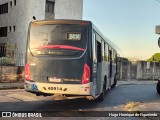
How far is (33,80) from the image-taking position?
38.4 ft

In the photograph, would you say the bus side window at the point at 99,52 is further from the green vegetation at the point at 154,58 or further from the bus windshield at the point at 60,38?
the green vegetation at the point at 154,58

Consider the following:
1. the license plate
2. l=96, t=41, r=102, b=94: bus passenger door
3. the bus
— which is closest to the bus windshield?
the bus

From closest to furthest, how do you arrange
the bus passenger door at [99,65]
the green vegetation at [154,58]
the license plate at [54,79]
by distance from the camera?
1. the license plate at [54,79]
2. the bus passenger door at [99,65]
3. the green vegetation at [154,58]

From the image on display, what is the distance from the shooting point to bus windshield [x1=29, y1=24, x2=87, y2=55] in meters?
11.5

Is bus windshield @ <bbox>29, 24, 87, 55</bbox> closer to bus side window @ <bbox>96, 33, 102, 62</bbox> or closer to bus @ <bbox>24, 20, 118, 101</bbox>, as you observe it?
bus @ <bbox>24, 20, 118, 101</bbox>

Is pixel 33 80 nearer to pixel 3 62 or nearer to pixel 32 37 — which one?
pixel 32 37

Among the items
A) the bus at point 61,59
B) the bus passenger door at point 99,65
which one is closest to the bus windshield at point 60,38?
the bus at point 61,59

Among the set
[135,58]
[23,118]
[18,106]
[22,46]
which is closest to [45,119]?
[23,118]

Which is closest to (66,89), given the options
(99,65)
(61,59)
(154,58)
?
(61,59)


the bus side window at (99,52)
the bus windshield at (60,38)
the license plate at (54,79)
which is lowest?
the license plate at (54,79)

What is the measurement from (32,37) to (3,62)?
47.6ft

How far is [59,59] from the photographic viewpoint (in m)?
11.5

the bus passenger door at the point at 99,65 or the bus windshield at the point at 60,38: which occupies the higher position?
the bus windshield at the point at 60,38

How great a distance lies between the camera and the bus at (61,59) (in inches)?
448
